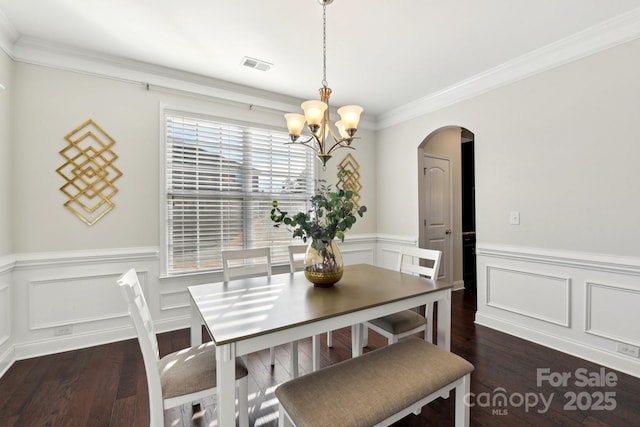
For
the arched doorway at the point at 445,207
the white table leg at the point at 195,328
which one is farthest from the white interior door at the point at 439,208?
the white table leg at the point at 195,328

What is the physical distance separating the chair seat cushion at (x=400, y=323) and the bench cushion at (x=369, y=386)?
34 centimetres

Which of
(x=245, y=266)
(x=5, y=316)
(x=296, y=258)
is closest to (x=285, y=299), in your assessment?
(x=245, y=266)

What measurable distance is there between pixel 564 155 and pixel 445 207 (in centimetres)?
195

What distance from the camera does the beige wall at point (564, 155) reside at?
2.24m

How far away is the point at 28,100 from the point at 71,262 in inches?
55.3

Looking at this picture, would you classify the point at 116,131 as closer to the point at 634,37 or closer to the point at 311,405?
the point at 311,405

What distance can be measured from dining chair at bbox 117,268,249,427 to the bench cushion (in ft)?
1.15

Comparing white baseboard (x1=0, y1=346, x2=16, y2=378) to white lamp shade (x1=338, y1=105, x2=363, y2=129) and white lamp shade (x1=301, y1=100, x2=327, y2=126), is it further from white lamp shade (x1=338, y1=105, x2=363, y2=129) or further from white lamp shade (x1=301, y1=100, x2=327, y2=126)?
white lamp shade (x1=338, y1=105, x2=363, y2=129)

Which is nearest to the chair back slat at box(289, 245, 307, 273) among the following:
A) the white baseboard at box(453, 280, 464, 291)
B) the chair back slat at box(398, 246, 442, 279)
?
the chair back slat at box(398, 246, 442, 279)

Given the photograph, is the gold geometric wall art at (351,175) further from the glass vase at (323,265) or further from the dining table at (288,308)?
the glass vase at (323,265)

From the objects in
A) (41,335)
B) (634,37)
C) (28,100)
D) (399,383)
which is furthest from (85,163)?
(634,37)

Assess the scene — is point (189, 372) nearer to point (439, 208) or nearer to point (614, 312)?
point (614, 312)

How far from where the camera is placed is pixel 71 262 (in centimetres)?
262

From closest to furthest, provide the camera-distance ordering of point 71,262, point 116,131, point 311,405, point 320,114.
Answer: point 311,405 → point 320,114 → point 71,262 → point 116,131
